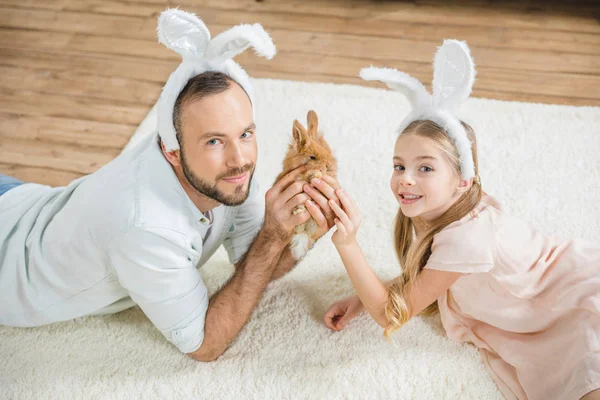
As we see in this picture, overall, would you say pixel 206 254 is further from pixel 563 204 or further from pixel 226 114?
pixel 563 204

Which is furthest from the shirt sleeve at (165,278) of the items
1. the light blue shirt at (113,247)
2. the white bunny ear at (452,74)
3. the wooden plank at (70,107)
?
the wooden plank at (70,107)

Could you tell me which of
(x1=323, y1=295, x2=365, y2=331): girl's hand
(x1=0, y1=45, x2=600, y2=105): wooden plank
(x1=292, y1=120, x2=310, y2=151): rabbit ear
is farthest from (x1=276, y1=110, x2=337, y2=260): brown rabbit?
(x1=0, y1=45, x2=600, y2=105): wooden plank

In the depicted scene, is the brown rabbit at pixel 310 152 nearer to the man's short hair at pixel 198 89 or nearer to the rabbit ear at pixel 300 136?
the rabbit ear at pixel 300 136

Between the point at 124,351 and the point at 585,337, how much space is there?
1.32 meters

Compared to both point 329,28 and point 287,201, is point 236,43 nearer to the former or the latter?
Answer: point 287,201

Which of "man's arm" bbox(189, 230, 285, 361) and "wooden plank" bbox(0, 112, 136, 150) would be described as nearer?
"man's arm" bbox(189, 230, 285, 361)

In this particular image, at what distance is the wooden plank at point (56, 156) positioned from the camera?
2383 mm

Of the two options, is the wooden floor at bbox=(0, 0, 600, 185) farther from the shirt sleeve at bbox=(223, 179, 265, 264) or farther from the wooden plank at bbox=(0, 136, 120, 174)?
the shirt sleeve at bbox=(223, 179, 265, 264)

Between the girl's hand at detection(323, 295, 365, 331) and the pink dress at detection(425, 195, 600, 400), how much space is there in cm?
31

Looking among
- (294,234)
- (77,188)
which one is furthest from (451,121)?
(77,188)

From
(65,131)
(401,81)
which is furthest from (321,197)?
(65,131)

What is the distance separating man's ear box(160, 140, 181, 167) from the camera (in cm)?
137

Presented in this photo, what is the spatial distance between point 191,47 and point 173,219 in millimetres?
414

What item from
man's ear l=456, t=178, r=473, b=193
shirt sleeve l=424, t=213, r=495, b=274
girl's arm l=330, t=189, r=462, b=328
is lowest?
girl's arm l=330, t=189, r=462, b=328
